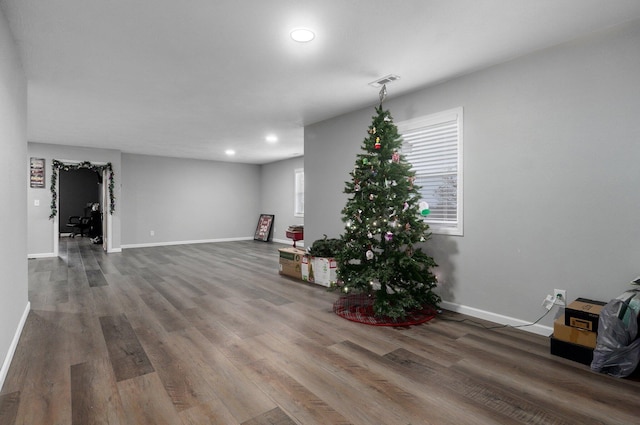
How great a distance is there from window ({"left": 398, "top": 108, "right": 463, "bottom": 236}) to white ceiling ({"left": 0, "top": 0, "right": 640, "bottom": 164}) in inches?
17.6

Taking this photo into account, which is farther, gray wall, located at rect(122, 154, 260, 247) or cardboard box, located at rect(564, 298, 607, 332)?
gray wall, located at rect(122, 154, 260, 247)

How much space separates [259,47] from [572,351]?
3.43m

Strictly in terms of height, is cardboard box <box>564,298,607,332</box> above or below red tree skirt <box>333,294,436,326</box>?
above

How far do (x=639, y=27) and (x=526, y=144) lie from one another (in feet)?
3.42

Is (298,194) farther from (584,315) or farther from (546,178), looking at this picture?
(584,315)

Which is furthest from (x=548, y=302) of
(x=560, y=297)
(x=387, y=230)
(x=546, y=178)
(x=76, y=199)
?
(x=76, y=199)

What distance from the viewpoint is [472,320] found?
3234 mm

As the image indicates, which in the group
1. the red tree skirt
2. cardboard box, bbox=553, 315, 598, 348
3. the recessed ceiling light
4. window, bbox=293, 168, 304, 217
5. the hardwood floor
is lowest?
the hardwood floor

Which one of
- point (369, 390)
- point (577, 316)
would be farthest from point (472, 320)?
point (369, 390)

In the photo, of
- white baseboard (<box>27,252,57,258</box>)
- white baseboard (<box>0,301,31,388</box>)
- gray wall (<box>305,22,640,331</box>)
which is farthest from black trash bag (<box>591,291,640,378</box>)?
white baseboard (<box>27,252,57,258</box>)

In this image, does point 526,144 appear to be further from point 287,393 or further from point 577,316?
point 287,393

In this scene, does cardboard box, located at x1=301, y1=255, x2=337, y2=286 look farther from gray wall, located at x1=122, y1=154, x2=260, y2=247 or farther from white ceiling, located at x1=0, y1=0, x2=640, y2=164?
gray wall, located at x1=122, y1=154, x2=260, y2=247

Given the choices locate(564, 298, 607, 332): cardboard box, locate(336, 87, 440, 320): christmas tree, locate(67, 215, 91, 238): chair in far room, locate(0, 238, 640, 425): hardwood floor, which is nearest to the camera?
locate(0, 238, 640, 425): hardwood floor

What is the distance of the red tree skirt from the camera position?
10.4ft
